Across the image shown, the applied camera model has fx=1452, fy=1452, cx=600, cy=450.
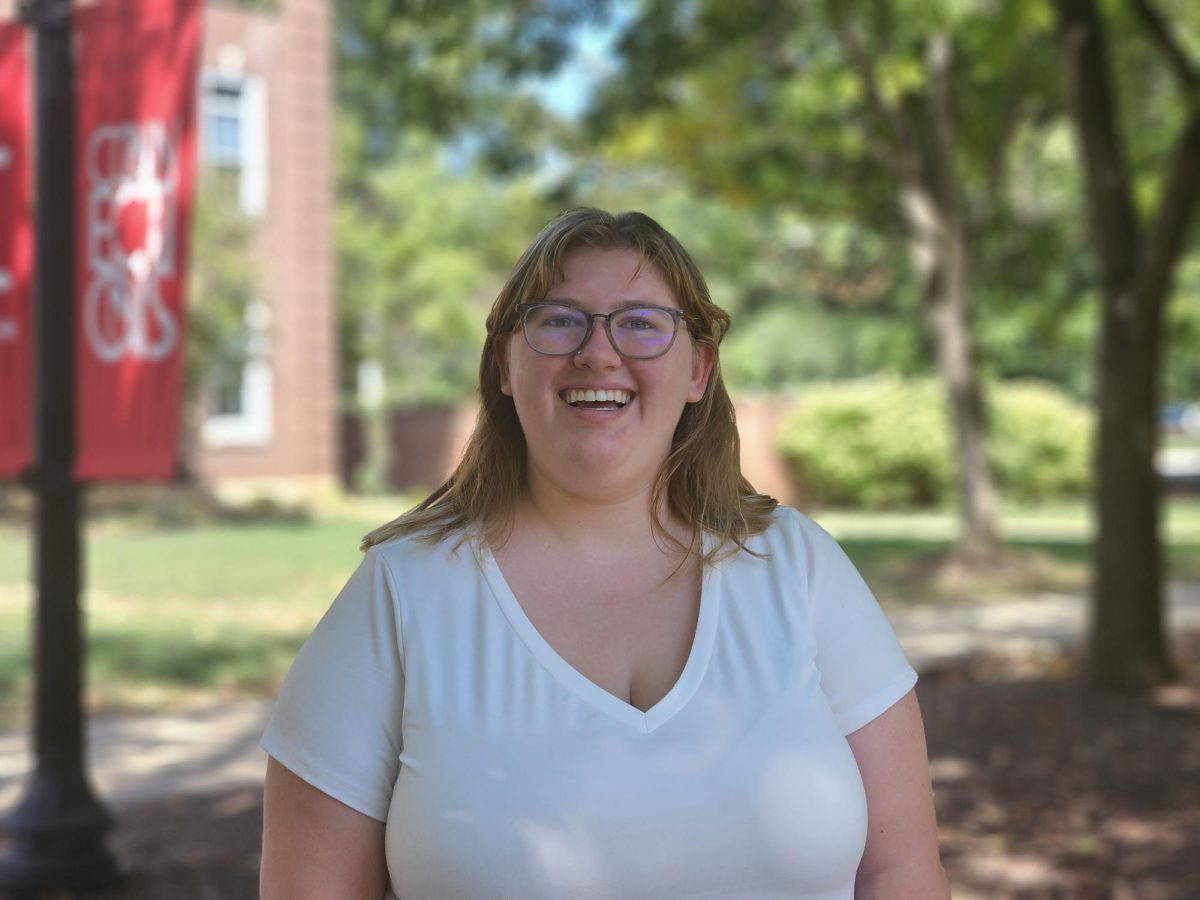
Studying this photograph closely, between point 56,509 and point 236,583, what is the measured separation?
8.52 m

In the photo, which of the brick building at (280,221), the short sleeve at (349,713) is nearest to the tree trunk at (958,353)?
the brick building at (280,221)

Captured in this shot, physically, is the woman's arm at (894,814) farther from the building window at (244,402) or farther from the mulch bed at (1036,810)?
the building window at (244,402)

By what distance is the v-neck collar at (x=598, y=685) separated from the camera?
183 centimetres

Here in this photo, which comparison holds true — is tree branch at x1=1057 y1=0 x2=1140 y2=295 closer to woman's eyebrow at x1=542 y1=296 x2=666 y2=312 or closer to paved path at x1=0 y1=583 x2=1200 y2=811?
paved path at x1=0 y1=583 x2=1200 y2=811

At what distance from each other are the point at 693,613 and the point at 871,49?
37.8 feet

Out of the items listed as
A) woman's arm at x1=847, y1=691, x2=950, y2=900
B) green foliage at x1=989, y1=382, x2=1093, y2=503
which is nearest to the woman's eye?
woman's arm at x1=847, y1=691, x2=950, y2=900

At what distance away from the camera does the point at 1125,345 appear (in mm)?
7598

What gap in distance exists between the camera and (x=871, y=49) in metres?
12.7

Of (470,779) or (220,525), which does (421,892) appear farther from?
(220,525)

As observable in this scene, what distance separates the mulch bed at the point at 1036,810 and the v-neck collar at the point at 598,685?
3.30m

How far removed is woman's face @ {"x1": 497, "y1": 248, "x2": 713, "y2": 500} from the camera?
1.98 meters

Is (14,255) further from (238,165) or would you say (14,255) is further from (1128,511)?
(238,165)

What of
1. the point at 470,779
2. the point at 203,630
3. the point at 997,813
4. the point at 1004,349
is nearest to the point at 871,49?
the point at 203,630

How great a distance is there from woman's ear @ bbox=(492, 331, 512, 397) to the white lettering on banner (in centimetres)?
291
